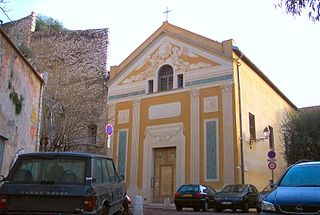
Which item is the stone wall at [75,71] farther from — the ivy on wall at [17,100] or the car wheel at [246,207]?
the car wheel at [246,207]

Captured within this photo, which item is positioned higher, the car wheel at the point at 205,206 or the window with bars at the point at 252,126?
the window with bars at the point at 252,126

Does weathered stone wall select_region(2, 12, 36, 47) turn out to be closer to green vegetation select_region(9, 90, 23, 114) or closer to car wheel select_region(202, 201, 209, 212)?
green vegetation select_region(9, 90, 23, 114)

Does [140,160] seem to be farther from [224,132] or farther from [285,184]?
[285,184]

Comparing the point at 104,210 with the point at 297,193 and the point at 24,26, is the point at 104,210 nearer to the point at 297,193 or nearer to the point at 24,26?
the point at 297,193

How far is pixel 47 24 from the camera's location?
41000 mm

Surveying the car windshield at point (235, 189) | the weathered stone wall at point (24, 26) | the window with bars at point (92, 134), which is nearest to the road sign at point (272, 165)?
the car windshield at point (235, 189)

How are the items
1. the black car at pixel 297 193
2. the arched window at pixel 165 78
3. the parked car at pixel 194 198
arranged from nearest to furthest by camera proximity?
1. the black car at pixel 297 193
2. the parked car at pixel 194 198
3. the arched window at pixel 165 78

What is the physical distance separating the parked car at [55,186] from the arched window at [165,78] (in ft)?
59.6

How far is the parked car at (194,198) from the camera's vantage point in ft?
56.7

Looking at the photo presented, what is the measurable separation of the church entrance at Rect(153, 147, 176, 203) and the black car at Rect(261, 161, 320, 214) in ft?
52.0

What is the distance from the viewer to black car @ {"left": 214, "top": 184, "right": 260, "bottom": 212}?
54.6 feet

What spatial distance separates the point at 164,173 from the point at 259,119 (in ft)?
25.1

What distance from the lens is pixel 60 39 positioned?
36.8 m

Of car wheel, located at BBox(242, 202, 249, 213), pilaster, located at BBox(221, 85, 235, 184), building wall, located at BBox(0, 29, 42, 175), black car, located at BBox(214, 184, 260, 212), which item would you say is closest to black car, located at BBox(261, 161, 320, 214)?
Result: building wall, located at BBox(0, 29, 42, 175)
